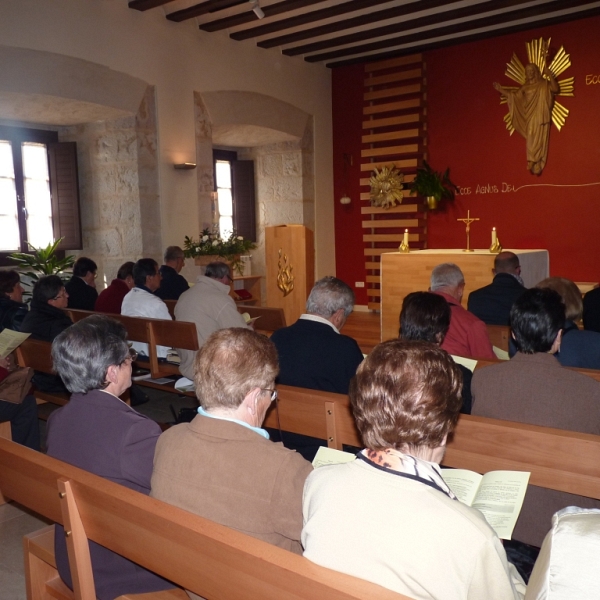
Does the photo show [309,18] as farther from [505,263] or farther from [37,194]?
[505,263]

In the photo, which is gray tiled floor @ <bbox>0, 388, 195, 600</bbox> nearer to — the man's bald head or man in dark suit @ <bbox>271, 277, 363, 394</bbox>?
man in dark suit @ <bbox>271, 277, 363, 394</bbox>

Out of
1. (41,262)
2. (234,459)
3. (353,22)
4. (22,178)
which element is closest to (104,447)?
(234,459)

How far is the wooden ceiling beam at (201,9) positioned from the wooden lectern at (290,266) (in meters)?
2.81

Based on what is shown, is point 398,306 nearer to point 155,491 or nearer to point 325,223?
point 325,223

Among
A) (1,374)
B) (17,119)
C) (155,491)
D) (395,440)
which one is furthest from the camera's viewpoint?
(17,119)

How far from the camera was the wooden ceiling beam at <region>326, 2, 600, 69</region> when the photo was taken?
8434 millimetres

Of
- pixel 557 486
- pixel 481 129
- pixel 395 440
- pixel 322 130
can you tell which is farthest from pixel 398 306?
pixel 395 440

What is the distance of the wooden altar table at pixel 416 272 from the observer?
23.6 feet

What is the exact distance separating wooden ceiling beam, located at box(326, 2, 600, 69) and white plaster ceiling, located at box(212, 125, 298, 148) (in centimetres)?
137

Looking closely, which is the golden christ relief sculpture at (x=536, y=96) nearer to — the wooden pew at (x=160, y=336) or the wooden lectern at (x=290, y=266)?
the wooden lectern at (x=290, y=266)

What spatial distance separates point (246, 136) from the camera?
1025 cm

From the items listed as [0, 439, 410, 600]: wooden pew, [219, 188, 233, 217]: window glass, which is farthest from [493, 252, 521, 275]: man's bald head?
[219, 188, 233, 217]: window glass

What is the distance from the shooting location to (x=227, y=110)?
9.05 meters

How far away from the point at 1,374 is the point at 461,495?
8.83 feet
